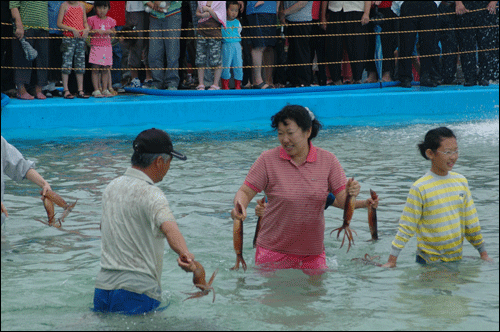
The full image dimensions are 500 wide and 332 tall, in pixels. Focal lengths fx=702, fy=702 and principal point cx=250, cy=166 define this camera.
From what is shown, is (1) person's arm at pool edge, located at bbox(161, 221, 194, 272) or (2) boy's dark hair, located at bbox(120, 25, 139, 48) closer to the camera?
(1) person's arm at pool edge, located at bbox(161, 221, 194, 272)

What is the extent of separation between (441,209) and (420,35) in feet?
31.8

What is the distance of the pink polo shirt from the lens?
5188 mm

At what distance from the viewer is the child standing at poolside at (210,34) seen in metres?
13.2

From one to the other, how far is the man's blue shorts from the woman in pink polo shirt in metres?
1.13

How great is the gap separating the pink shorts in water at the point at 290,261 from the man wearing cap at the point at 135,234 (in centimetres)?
126

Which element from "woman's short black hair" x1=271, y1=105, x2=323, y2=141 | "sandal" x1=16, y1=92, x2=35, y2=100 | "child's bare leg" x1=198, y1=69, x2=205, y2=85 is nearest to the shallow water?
"woman's short black hair" x1=271, y1=105, x2=323, y2=141

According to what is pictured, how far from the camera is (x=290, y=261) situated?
538cm

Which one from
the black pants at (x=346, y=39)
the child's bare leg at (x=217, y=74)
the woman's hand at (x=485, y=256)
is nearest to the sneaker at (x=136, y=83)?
the child's bare leg at (x=217, y=74)

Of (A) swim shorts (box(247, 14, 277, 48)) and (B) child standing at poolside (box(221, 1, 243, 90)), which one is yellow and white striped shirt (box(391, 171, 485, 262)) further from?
(A) swim shorts (box(247, 14, 277, 48))

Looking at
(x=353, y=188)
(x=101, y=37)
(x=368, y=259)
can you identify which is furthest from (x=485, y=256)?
(x=101, y=37)

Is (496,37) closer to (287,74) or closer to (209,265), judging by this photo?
(287,74)

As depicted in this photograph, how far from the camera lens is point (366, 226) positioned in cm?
730

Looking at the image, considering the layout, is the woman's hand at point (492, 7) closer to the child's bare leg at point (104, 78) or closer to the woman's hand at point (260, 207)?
the child's bare leg at point (104, 78)

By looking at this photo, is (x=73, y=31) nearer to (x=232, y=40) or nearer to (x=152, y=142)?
(x=232, y=40)
